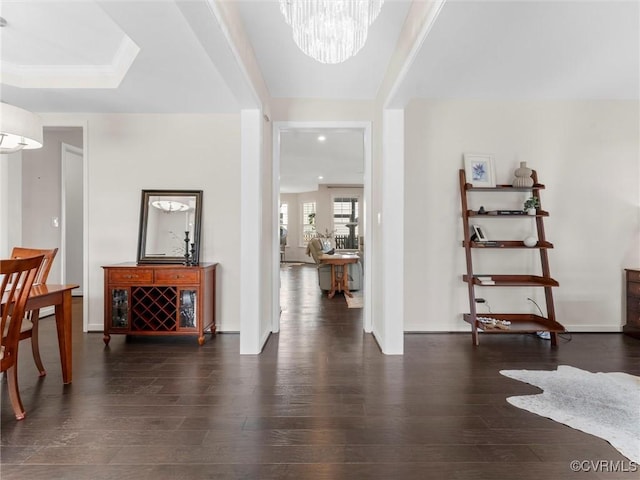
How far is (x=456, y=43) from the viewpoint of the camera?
242cm

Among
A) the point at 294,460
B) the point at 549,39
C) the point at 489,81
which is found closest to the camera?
the point at 294,460

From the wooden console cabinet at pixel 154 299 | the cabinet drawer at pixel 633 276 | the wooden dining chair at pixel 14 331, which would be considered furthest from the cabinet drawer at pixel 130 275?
the cabinet drawer at pixel 633 276

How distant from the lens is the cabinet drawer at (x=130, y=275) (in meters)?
3.49

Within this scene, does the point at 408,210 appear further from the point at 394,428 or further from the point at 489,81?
the point at 394,428

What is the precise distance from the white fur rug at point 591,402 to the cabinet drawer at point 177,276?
2869mm

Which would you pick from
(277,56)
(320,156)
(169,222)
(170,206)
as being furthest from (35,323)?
(320,156)

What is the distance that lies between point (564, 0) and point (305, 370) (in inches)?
123

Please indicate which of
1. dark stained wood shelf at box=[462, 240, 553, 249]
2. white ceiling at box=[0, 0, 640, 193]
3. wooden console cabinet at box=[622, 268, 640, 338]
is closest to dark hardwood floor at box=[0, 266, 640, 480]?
wooden console cabinet at box=[622, 268, 640, 338]

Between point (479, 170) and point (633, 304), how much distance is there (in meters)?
2.21

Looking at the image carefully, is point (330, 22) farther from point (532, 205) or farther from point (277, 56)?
point (532, 205)

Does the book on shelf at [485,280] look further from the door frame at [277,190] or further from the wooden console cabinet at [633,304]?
the wooden console cabinet at [633,304]

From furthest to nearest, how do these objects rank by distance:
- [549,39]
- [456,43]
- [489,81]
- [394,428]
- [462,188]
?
[462,188] < [489,81] < [549,39] < [456,43] < [394,428]

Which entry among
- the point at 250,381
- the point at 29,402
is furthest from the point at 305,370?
the point at 29,402

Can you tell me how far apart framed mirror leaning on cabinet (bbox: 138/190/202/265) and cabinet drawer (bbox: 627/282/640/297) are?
4.77m
